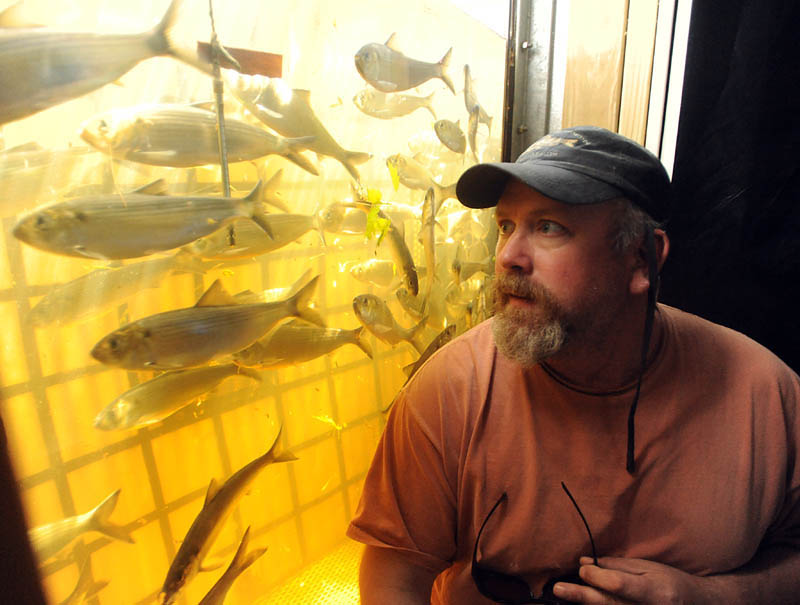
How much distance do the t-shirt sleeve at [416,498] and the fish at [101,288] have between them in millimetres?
855

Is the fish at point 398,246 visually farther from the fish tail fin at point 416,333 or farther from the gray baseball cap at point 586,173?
the gray baseball cap at point 586,173

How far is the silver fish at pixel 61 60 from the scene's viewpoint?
75 cm

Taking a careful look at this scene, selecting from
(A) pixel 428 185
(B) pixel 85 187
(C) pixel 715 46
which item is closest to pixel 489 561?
(B) pixel 85 187

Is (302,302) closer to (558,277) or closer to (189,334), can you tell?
(189,334)

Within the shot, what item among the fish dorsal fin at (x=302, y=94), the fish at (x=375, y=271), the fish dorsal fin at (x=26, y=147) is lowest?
the fish at (x=375, y=271)

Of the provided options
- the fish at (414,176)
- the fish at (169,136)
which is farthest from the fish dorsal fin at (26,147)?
the fish at (414,176)

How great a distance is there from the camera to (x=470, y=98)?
201 cm

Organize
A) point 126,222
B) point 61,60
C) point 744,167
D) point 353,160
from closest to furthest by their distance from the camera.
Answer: point 61,60
point 126,222
point 353,160
point 744,167

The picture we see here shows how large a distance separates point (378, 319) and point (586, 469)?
974mm

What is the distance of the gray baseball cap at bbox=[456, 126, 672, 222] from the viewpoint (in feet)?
3.15

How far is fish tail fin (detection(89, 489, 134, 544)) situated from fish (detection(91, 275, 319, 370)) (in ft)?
1.62

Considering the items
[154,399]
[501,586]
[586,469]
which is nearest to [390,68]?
[154,399]

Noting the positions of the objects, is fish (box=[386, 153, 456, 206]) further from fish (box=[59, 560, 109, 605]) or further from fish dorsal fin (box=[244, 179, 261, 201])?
fish (box=[59, 560, 109, 605])

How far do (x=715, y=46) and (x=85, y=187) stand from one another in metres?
2.50
